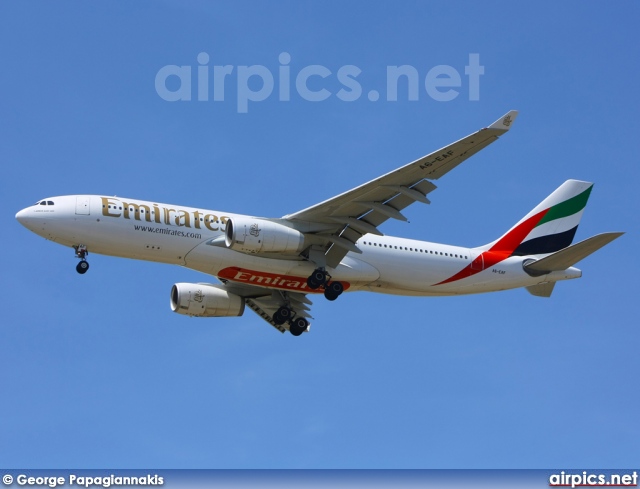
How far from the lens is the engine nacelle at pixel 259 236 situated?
4103cm

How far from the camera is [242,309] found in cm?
4762

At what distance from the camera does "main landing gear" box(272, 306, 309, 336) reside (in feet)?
155

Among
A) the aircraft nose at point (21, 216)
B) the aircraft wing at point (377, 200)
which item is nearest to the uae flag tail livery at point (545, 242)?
the aircraft wing at point (377, 200)

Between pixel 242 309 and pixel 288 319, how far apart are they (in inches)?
79.1

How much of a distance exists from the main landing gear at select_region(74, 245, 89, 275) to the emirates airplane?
5 cm

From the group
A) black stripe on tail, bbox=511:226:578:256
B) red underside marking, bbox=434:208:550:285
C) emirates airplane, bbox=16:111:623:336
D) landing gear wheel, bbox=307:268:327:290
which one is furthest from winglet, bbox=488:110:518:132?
black stripe on tail, bbox=511:226:578:256

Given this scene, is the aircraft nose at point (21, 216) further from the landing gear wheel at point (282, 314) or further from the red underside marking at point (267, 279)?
the landing gear wheel at point (282, 314)

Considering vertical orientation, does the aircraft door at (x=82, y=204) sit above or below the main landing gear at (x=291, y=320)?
above

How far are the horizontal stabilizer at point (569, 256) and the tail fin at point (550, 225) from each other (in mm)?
1617

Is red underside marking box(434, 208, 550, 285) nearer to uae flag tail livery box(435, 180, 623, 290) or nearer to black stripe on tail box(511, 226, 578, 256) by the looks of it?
uae flag tail livery box(435, 180, 623, 290)

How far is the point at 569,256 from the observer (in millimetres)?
44969

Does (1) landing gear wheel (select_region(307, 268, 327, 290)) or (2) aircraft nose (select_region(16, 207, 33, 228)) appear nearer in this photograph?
(2) aircraft nose (select_region(16, 207, 33, 228))

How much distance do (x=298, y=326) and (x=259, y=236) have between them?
7240 millimetres

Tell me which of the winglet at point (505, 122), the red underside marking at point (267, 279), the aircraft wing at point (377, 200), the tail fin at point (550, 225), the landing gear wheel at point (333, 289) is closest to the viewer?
the winglet at point (505, 122)
